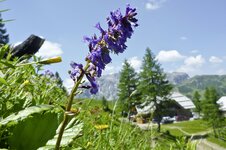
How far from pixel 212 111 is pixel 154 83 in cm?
1689

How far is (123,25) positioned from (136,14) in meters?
0.12

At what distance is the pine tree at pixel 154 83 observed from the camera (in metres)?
78.4

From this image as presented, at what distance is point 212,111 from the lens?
274ft

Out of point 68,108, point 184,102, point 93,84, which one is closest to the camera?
point 68,108

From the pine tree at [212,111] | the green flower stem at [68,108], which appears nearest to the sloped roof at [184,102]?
the pine tree at [212,111]

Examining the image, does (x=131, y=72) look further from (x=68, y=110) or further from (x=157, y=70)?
(x=68, y=110)

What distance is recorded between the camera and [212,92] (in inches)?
3442

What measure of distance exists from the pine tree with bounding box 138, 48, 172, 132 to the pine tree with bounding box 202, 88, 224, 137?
12.6m

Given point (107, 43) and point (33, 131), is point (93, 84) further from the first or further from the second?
point (33, 131)

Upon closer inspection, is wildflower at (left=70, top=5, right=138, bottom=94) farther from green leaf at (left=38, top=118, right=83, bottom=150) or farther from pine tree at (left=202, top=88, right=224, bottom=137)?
pine tree at (left=202, top=88, right=224, bottom=137)

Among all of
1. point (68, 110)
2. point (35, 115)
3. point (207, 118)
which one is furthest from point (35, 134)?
point (207, 118)

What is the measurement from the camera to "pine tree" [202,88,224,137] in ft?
271

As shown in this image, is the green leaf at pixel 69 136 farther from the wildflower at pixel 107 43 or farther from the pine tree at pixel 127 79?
the pine tree at pixel 127 79

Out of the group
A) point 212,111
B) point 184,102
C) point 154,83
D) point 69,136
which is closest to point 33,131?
point 69,136
